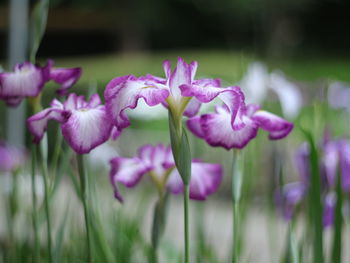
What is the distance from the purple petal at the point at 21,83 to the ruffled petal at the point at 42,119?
0.04 metres

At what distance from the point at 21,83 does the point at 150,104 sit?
0.19m

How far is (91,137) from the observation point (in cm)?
56

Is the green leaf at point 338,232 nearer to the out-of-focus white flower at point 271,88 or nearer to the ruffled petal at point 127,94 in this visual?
the ruffled petal at point 127,94

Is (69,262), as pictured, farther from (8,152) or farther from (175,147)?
(8,152)

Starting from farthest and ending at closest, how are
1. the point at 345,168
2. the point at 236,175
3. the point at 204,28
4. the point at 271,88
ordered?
the point at 204,28, the point at 271,88, the point at 345,168, the point at 236,175

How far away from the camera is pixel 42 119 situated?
620 millimetres

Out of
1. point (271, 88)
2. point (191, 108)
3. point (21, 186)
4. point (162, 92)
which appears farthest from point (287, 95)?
point (21, 186)

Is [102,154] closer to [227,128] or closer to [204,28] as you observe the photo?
[227,128]

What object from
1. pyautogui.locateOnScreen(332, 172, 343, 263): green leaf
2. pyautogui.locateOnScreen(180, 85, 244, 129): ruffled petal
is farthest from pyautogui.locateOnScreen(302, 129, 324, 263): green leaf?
pyautogui.locateOnScreen(180, 85, 244, 129): ruffled petal

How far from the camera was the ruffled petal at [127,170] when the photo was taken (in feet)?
2.30

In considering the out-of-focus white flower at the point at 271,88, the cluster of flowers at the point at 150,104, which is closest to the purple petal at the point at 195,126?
the cluster of flowers at the point at 150,104

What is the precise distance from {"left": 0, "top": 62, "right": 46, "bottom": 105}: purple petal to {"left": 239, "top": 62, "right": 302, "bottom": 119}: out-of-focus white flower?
0.48 meters

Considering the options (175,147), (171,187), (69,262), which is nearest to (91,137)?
(175,147)

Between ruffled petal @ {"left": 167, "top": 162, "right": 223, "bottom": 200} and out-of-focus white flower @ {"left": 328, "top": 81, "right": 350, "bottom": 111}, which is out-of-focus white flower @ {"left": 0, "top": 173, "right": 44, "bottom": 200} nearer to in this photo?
ruffled petal @ {"left": 167, "top": 162, "right": 223, "bottom": 200}
